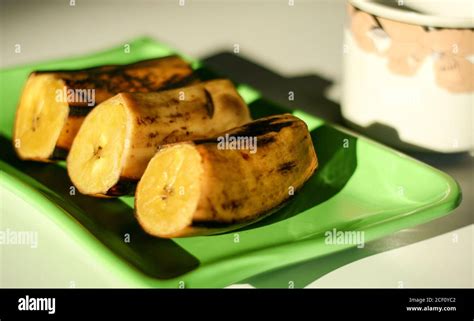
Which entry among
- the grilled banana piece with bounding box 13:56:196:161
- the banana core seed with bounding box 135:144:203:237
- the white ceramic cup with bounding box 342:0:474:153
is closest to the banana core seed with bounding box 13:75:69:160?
the grilled banana piece with bounding box 13:56:196:161

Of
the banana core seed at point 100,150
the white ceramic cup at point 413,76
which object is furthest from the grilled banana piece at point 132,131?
the white ceramic cup at point 413,76

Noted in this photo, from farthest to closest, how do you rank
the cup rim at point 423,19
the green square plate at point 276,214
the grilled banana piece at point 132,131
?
Answer: 1. the cup rim at point 423,19
2. the grilled banana piece at point 132,131
3. the green square plate at point 276,214

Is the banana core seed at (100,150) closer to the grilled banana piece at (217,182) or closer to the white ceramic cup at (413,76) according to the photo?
the grilled banana piece at (217,182)

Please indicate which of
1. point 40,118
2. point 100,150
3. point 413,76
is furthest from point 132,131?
point 413,76

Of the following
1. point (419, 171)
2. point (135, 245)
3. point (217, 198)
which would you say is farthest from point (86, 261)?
point (419, 171)

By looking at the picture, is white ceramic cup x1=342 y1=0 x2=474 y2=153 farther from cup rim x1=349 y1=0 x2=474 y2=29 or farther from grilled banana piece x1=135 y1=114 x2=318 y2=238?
grilled banana piece x1=135 y1=114 x2=318 y2=238

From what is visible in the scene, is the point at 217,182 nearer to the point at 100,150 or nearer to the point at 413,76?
the point at 100,150
